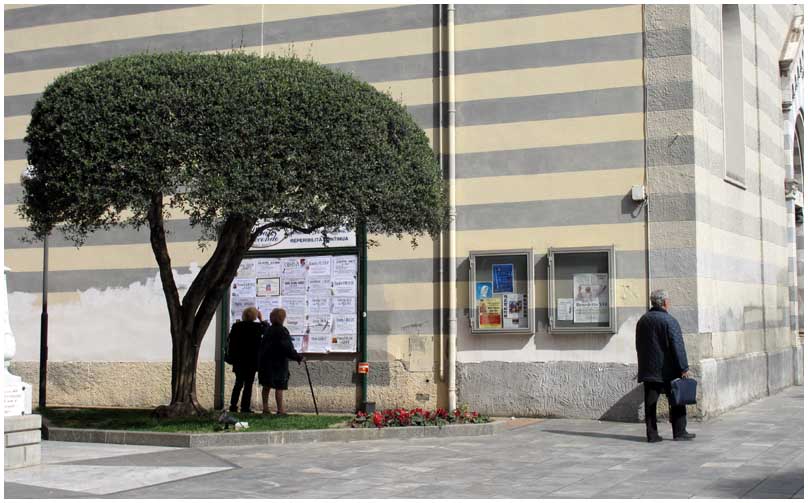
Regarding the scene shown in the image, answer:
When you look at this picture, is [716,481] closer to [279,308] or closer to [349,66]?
[279,308]

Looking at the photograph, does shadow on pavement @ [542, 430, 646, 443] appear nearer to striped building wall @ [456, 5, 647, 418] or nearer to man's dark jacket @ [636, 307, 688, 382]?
man's dark jacket @ [636, 307, 688, 382]

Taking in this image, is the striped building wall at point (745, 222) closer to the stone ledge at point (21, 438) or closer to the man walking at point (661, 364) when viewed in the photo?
the man walking at point (661, 364)

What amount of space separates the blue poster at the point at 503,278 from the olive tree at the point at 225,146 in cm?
260

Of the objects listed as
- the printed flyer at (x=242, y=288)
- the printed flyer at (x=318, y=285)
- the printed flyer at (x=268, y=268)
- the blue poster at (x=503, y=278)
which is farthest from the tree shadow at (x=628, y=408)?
the printed flyer at (x=242, y=288)

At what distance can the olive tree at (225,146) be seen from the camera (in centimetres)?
1148

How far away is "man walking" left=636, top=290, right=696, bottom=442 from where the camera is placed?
11391 millimetres

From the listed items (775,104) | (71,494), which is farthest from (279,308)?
(775,104)

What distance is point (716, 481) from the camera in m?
8.56

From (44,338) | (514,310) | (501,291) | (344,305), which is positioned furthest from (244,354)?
(514,310)

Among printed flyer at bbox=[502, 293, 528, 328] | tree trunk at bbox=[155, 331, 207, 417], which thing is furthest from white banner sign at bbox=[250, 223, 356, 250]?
tree trunk at bbox=[155, 331, 207, 417]

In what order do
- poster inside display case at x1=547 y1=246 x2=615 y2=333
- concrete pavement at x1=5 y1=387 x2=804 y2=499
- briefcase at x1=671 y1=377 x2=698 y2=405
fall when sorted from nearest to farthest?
concrete pavement at x1=5 y1=387 x2=804 y2=499
briefcase at x1=671 y1=377 x2=698 y2=405
poster inside display case at x1=547 y1=246 x2=615 y2=333

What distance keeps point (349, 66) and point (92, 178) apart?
5.59m

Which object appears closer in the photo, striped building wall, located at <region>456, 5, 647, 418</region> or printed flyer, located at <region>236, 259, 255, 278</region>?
striped building wall, located at <region>456, 5, 647, 418</region>

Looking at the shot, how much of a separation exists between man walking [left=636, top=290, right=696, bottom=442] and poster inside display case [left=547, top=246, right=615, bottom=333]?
7.71 feet
